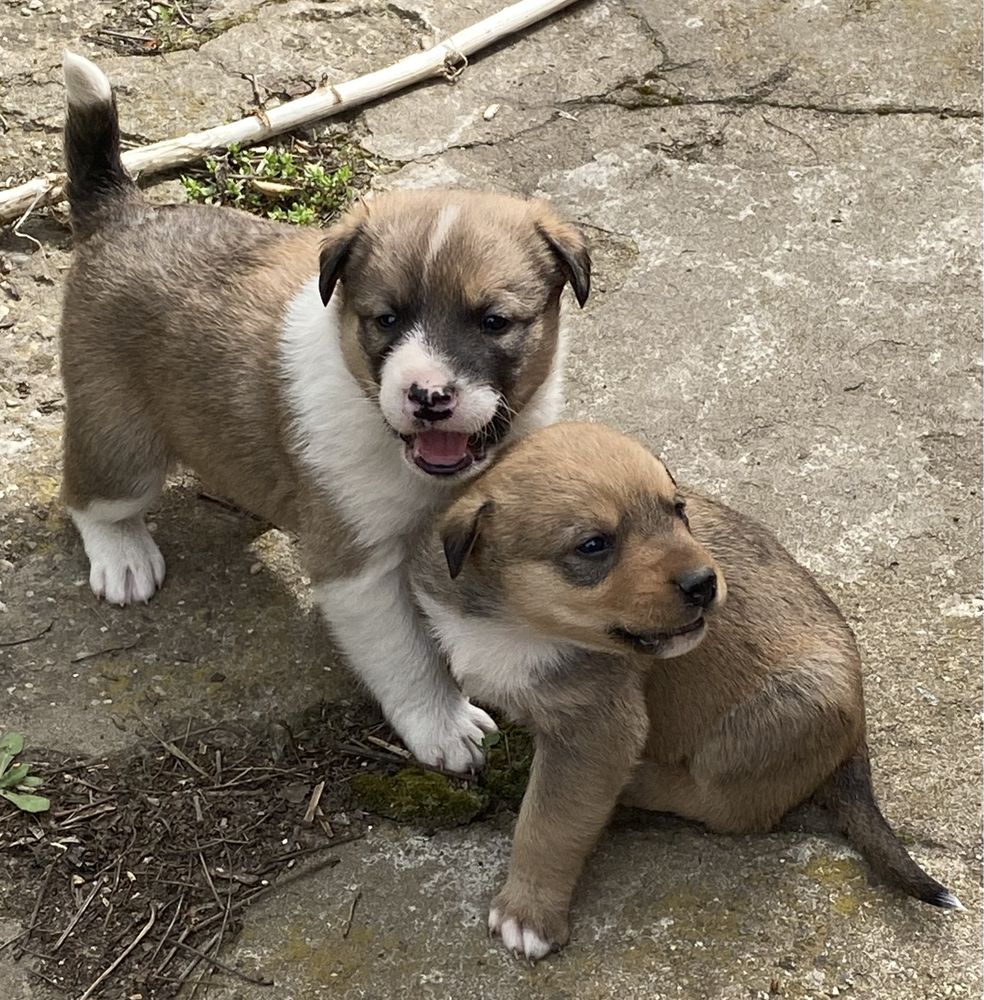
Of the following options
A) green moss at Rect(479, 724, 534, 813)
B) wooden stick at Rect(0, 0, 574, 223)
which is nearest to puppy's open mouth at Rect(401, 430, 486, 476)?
green moss at Rect(479, 724, 534, 813)

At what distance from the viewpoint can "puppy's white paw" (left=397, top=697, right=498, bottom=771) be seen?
4691 mm

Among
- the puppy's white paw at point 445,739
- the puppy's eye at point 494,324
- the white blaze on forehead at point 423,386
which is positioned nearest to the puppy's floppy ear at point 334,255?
the white blaze on forehead at point 423,386

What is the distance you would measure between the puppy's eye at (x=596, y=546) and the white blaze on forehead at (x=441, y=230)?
104 cm

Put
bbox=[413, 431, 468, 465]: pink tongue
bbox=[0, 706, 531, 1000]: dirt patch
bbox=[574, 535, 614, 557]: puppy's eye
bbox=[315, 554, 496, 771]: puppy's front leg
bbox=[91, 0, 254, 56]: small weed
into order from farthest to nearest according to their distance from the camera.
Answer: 1. bbox=[91, 0, 254, 56]: small weed
2. bbox=[315, 554, 496, 771]: puppy's front leg
3. bbox=[413, 431, 468, 465]: pink tongue
4. bbox=[0, 706, 531, 1000]: dirt patch
5. bbox=[574, 535, 614, 557]: puppy's eye

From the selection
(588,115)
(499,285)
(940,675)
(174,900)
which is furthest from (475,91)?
(174,900)

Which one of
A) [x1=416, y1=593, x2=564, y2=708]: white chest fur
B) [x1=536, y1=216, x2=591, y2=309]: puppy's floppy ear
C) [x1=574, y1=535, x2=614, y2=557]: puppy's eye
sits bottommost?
[x1=416, y1=593, x2=564, y2=708]: white chest fur

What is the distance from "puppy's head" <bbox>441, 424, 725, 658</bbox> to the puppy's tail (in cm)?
83

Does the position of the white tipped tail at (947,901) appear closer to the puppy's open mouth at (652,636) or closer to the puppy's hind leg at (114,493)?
the puppy's open mouth at (652,636)

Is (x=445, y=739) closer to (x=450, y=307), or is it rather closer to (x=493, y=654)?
(x=493, y=654)

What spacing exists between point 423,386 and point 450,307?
0.32 m

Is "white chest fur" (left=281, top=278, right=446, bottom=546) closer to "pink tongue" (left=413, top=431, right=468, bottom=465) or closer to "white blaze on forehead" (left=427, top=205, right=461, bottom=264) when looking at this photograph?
"pink tongue" (left=413, top=431, right=468, bottom=465)

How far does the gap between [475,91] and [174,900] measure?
485 centimetres

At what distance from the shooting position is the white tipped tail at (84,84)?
5051mm

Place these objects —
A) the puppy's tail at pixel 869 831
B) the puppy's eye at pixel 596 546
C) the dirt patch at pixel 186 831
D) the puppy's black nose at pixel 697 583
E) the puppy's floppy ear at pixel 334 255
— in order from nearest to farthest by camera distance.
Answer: the puppy's black nose at pixel 697 583 < the puppy's eye at pixel 596 546 < the puppy's tail at pixel 869 831 < the dirt patch at pixel 186 831 < the puppy's floppy ear at pixel 334 255
